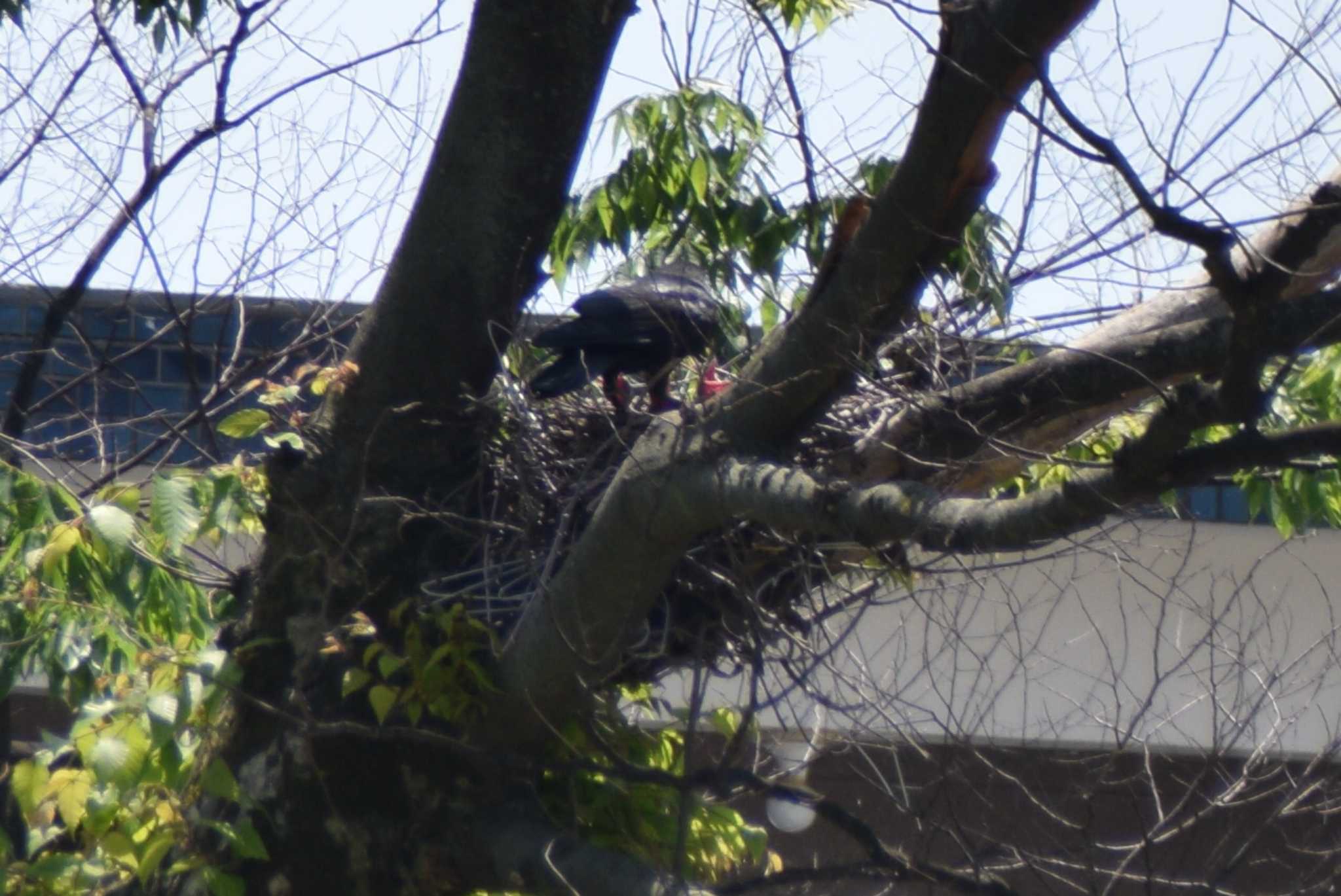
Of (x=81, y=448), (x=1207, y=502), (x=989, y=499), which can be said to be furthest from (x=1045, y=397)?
(x=1207, y=502)

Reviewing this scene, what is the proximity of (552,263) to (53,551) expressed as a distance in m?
1.85

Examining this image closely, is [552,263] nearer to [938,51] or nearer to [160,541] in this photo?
[160,541]

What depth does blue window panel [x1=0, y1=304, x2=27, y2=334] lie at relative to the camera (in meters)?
6.32

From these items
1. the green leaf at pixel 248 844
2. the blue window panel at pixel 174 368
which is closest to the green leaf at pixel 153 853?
the green leaf at pixel 248 844

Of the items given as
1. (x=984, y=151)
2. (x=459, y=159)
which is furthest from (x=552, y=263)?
(x=984, y=151)

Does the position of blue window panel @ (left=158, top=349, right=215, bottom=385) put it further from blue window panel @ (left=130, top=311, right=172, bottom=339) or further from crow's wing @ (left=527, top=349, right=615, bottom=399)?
crow's wing @ (left=527, top=349, right=615, bottom=399)

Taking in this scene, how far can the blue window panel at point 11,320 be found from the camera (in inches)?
249

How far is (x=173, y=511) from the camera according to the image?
118 inches

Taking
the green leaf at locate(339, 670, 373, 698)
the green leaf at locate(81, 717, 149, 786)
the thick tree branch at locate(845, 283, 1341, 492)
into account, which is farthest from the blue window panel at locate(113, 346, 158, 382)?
the thick tree branch at locate(845, 283, 1341, 492)

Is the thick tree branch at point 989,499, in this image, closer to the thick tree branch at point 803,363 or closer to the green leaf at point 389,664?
the thick tree branch at point 803,363

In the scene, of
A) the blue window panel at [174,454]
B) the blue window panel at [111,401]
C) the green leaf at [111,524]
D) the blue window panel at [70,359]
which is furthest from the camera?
the blue window panel at [70,359]

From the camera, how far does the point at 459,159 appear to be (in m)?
3.47

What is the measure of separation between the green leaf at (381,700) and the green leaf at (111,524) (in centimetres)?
60

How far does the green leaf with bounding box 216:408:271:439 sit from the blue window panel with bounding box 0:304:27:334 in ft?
10.8
